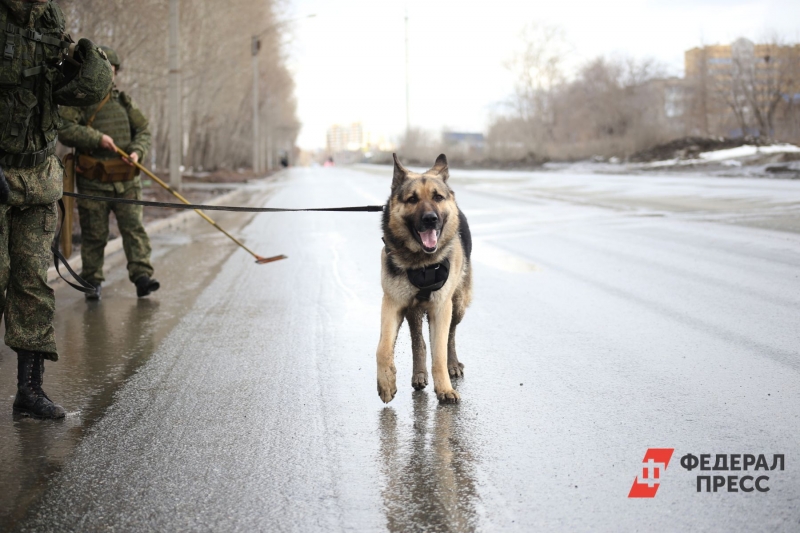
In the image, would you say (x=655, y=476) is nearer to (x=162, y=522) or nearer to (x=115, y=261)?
(x=162, y=522)

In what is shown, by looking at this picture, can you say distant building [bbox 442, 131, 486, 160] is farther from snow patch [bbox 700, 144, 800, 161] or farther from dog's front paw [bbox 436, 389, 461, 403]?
dog's front paw [bbox 436, 389, 461, 403]

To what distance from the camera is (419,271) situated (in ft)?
17.0

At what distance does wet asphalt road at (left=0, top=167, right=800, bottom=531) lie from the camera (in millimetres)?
3615

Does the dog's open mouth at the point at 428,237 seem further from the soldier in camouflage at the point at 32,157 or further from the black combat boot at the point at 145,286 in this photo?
the black combat boot at the point at 145,286

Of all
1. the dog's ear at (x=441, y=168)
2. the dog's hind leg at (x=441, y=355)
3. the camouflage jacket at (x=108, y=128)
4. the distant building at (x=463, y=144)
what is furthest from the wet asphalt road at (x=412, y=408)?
the distant building at (x=463, y=144)

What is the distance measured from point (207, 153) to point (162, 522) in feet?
165

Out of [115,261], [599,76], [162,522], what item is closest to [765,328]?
[162,522]

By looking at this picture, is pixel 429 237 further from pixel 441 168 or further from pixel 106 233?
pixel 106 233

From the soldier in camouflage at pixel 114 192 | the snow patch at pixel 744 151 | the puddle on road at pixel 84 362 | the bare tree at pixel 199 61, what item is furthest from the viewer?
the snow patch at pixel 744 151

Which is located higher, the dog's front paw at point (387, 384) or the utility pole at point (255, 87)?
the utility pole at point (255, 87)

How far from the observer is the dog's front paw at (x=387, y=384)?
5.00m

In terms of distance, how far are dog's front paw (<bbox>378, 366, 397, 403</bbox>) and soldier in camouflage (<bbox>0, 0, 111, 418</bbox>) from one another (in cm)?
176

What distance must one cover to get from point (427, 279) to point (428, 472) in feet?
4.66
